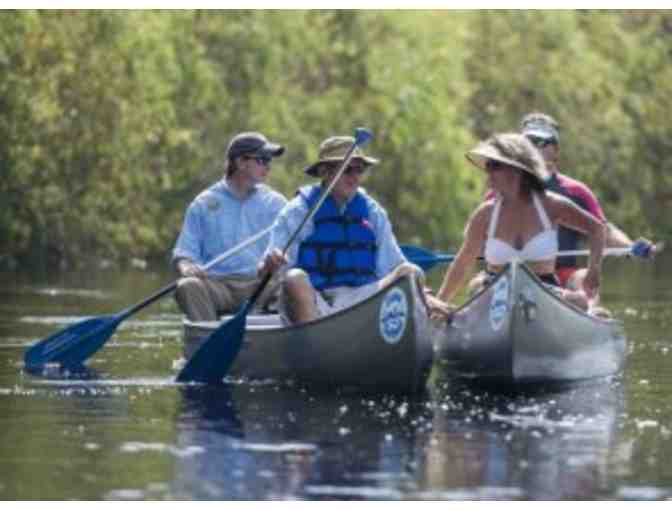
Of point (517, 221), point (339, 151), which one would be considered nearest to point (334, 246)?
point (339, 151)

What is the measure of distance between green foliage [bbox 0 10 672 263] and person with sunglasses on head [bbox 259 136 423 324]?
50.2ft

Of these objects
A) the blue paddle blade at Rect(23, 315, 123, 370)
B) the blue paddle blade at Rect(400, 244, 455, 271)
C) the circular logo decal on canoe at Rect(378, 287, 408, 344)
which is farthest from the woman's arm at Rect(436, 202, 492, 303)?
the blue paddle blade at Rect(23, 315, 123, 370)

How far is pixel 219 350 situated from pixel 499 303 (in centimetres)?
179

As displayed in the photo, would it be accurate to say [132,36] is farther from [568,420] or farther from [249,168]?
[568,420]

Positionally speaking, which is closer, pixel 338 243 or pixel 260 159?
pixel 338 243

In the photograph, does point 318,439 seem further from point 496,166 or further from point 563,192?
point 563,192

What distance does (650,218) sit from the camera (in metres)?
49.7

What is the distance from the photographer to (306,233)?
14.3 metres

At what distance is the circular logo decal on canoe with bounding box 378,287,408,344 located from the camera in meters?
13.5

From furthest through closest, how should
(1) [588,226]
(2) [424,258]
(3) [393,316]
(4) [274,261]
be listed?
1. (2) [424,258]
2. (1) [588,226]
3. (4) [274,261]
4. (3) [393,316]

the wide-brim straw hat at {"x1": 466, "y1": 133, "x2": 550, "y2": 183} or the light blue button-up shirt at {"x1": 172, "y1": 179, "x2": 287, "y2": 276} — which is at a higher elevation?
the wide-brim straw hat at {"x1": 466, "y1": 133, "x2": 550, "y2": 183}

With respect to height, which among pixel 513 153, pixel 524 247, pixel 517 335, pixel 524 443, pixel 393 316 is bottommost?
pixel 524 443

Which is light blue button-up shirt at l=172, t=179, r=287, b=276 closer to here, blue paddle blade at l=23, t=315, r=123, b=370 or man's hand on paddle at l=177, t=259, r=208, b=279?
man's hand on paddle at l=177, t=259, r=208, b=279

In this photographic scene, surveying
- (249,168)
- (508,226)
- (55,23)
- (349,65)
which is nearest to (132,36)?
(55,23)
